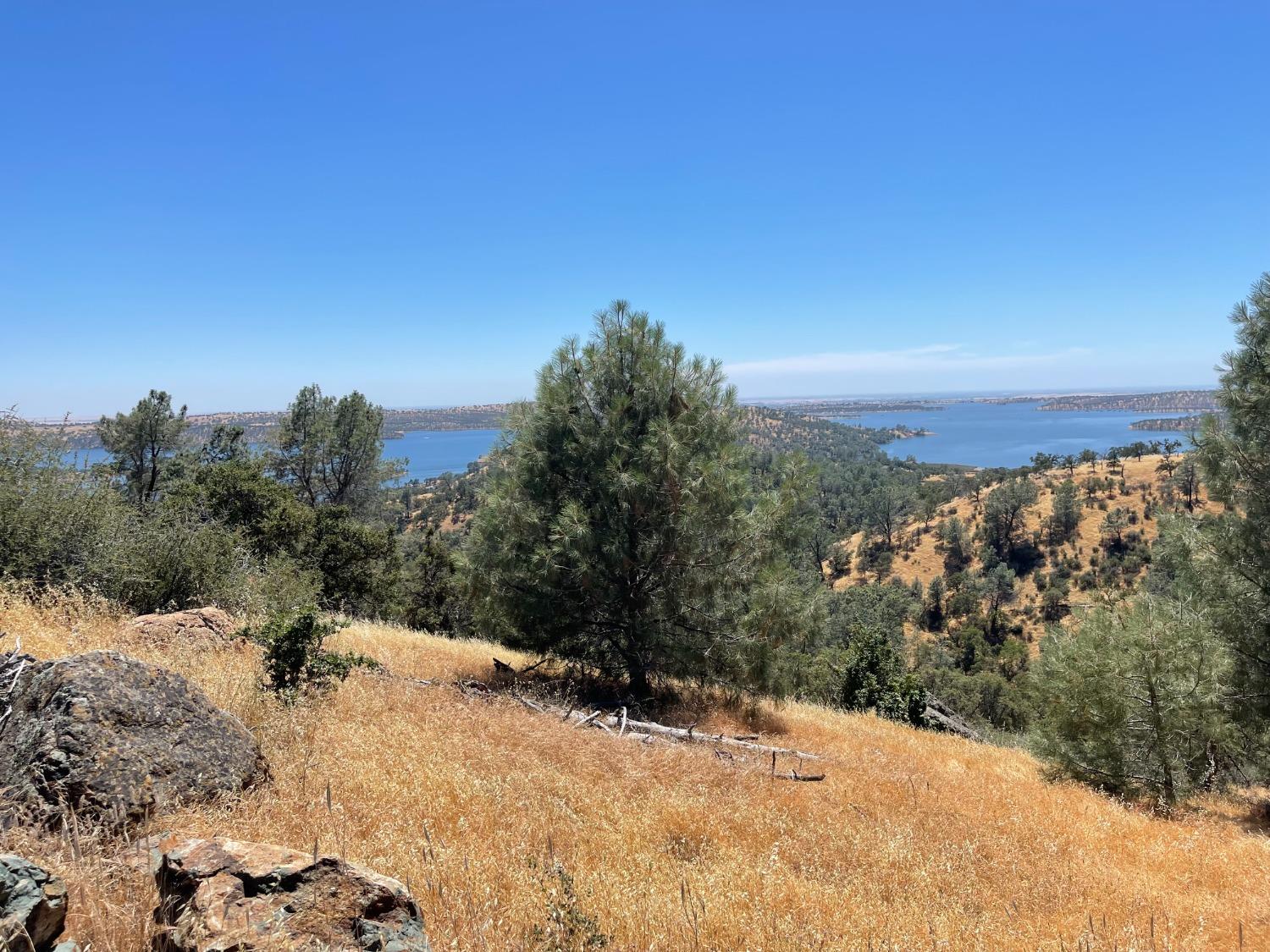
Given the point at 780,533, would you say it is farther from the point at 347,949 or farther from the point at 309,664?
the point at 347,949

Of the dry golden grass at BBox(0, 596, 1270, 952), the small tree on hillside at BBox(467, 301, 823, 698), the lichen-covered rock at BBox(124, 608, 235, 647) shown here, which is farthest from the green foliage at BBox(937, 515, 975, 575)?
the lichen-covered rock at BBox(124, 608, 235, 647)

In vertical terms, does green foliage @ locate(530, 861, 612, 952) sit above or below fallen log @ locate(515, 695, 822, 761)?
above

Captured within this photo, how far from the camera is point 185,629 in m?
7.79

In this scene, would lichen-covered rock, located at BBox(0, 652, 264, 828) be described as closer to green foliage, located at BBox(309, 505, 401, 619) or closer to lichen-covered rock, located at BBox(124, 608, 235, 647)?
lichen-covered rock, located at BBox(124, 608, 235, 647)

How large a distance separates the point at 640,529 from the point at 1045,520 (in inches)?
4171

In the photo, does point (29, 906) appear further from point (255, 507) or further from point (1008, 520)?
point (1008, 520)

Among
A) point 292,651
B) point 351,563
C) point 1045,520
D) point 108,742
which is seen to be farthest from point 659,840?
point 1045,520

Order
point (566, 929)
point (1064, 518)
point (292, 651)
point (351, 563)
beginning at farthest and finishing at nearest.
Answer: point (1064, 518), point (351, 563), point (292, 651), point (566, 929)

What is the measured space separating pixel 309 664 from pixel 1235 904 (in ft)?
29.2

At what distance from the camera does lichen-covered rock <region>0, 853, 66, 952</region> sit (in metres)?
2.20

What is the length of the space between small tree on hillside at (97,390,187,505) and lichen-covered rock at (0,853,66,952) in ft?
99.9

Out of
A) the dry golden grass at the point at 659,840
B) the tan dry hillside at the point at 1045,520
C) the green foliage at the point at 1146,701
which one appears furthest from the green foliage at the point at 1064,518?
the dry golden grass at the point at 659,840

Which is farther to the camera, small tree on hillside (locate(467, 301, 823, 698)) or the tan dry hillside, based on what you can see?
the tan dry hillside

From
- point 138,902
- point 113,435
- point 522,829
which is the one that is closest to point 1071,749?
point 522,829
